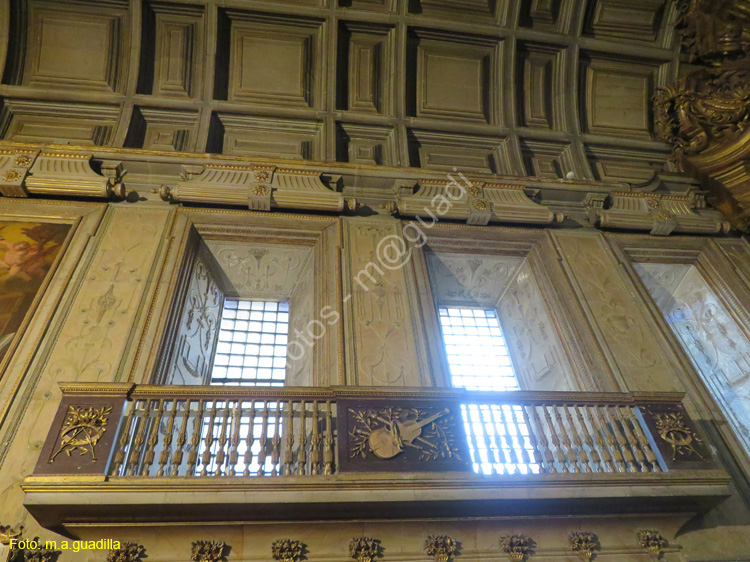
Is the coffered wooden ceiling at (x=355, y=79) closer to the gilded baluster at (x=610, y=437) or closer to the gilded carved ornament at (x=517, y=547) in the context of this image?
the gilded baluster at (x=610, y=437)

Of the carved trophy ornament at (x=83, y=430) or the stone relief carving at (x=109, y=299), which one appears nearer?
the carved trophy ornament at (x=83, y=430)

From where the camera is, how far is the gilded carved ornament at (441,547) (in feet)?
14.8

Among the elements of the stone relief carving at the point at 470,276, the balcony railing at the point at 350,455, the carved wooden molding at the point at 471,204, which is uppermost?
the carved wooden molding at the point at 471,204

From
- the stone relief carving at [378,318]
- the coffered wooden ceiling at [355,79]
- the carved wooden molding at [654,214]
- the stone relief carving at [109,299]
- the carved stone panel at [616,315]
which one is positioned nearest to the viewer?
the stone relief carving at [109,299]

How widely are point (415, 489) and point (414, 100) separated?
25.9 feet

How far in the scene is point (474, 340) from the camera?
8117mm

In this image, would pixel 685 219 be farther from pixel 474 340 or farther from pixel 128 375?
pixel 128 375

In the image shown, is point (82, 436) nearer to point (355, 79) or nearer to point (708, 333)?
point (355, 79)

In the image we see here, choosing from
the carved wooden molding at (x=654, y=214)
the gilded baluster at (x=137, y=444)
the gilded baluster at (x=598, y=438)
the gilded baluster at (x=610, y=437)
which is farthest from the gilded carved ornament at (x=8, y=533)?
the carved wooden molding at (x=654, y=214)

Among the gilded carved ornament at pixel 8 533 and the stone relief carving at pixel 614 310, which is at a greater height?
the stone relief carving at pixel 614 310

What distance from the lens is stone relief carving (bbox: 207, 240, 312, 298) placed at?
785cm

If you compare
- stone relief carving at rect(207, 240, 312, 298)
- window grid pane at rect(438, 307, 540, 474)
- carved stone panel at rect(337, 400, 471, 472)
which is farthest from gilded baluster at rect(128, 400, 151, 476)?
window grid pane at rect(438, 307, 540, 474)

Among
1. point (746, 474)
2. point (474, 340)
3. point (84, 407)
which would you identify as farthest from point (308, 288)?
point (746, 474)

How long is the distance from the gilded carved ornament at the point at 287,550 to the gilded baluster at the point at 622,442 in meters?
3.22
